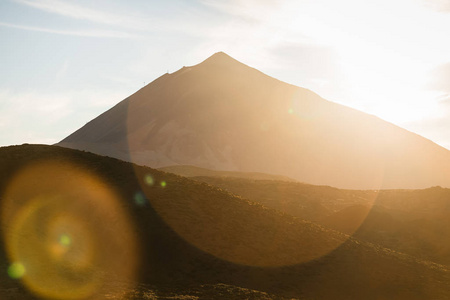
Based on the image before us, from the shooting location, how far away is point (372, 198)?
173ft

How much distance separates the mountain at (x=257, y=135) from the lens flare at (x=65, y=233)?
83.3m

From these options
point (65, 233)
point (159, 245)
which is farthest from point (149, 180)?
point (65, 233)

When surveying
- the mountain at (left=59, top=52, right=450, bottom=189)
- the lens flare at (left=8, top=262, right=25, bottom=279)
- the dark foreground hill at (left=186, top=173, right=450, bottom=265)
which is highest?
the mountain at (left=59, top=52, right=450, bottom=189)

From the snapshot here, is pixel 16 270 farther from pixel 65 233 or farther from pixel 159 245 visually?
pixel 159 245

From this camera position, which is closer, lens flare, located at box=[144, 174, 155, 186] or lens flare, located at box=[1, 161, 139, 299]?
lens flare, located at box=[1, 161, 139, 299]

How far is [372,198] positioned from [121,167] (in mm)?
34368

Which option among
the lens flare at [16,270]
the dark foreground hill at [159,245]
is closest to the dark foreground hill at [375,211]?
the dark foreground hill at [159,245]

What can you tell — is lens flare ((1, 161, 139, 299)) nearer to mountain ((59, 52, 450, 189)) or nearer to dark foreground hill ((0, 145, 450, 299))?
dark foreground hill ((0, 145, 450, 299))

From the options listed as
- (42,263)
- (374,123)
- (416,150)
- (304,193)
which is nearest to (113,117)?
(374,123)

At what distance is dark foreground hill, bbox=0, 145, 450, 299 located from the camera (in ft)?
57.8

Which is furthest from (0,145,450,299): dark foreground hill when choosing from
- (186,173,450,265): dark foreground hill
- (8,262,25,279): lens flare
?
(186,173,450,265): dark foreground hill

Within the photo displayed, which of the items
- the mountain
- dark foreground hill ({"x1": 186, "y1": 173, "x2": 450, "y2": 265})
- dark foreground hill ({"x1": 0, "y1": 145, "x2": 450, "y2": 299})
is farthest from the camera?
the mountain

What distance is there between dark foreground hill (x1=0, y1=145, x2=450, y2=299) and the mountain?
8257 centimetres

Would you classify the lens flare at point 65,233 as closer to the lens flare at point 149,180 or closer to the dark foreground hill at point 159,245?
the dark foreground hill at point 159,245
